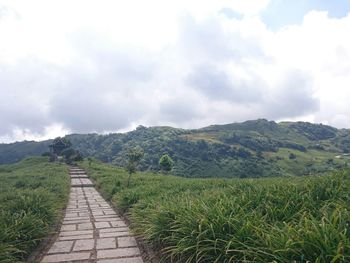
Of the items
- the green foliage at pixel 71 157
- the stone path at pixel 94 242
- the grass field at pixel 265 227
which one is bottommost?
the stone path at pixel 94 242

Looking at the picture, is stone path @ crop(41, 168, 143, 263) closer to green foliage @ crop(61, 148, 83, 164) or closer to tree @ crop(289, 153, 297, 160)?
green foliage @ crop(61, 148, 83, 164)

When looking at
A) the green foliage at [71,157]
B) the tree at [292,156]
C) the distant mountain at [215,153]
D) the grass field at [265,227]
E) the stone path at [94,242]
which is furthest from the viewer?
the tree at [292,156]

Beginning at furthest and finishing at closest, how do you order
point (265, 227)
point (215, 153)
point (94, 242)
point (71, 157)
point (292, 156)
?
point (292, 156) < point (215, 153) < point (71, 157) < point (94, 242) < point (265, 227)

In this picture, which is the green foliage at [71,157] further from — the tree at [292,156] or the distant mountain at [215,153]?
the tree at [292,156]

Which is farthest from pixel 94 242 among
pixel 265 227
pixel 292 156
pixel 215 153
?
pixel 292 156

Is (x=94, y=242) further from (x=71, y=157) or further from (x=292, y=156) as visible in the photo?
(x=292, y=156)

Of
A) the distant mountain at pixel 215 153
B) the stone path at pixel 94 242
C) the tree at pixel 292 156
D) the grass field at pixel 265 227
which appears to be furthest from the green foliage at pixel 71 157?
the tree at pixel 292 156

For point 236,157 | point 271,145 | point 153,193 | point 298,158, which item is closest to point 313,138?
point 271,145

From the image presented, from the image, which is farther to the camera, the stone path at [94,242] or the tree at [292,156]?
the tree at [292,156]

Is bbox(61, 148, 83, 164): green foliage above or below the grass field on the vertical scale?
above

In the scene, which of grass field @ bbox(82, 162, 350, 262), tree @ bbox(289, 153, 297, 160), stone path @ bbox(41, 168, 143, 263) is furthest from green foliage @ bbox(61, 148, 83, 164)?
tree @ bbox(289, 153, 297, 160)

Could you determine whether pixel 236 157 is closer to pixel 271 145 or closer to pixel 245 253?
pixel 271 145

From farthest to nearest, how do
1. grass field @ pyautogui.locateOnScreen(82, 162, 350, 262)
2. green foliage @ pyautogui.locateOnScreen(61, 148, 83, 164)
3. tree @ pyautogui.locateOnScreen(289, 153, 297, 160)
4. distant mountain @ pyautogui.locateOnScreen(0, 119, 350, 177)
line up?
1. tree @ pyautogui.locateOnScreen(289, 153, 297, 160)
2. distant mountain @ pyautogui.locateOnScreen(0, 119, 350, 177)
3. green foliage @ pyautogui.locateOnScreen(61, 148, 83, 164)
4. grass field @ pyautogui.locateOnScreen(82, 162, 350, 262)

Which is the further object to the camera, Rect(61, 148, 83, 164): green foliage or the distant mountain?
the distant mountain
